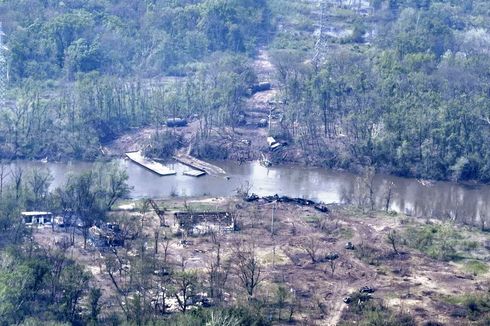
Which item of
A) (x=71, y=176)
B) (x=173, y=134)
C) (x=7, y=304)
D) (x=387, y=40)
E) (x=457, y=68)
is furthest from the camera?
(x=387, y=40)

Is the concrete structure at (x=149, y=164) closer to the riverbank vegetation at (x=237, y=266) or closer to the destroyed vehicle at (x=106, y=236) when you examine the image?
the riverbank vegetation at (x=237, y=266)

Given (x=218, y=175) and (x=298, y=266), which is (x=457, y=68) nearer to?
(x=218, y=175)

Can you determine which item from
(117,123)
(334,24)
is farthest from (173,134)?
(334,24)

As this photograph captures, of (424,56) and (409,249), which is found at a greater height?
(424,56)

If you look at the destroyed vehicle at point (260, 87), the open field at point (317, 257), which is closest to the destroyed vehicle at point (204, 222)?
the open field at point (317, 257)

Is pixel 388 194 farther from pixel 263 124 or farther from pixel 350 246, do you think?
pixel 263 124
